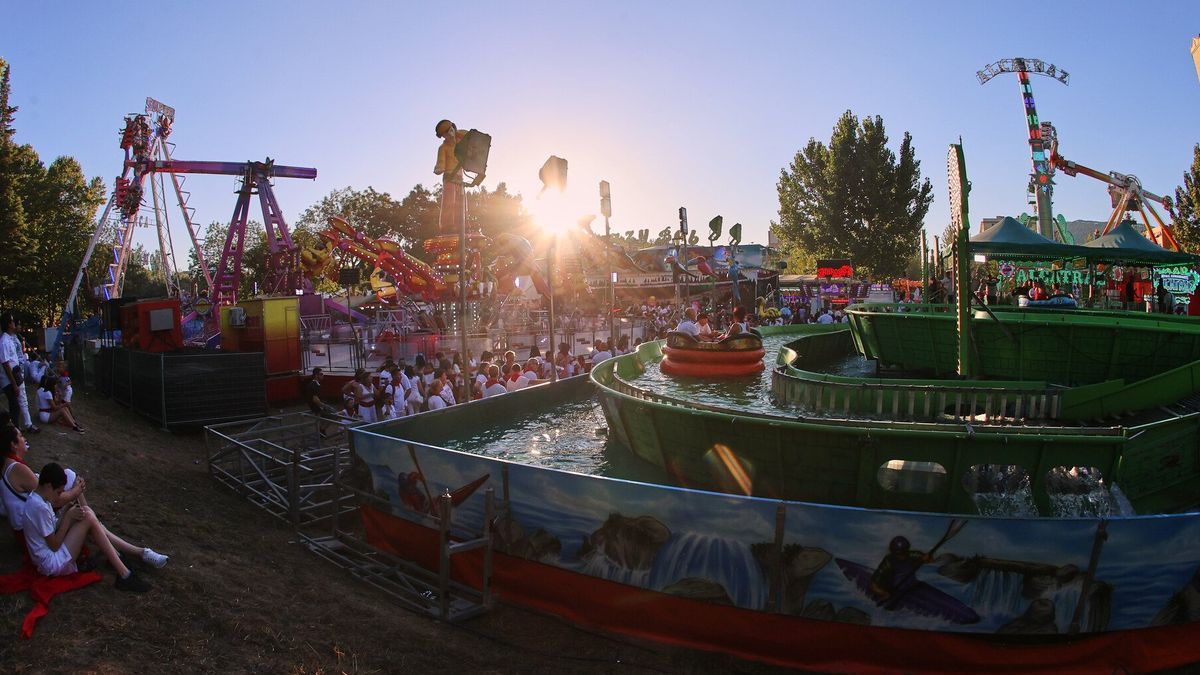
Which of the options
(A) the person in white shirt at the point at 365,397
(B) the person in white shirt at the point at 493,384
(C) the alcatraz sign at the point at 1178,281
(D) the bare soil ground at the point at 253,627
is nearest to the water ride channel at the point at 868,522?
(D) the bare soil ground at the point at 253,627

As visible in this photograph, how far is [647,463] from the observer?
1039 centimetres

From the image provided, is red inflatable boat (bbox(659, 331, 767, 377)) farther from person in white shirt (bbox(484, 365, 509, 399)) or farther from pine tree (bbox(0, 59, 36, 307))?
pine tree (bbox(0, 59, 36, 307))

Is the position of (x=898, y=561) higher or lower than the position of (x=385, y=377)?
lower

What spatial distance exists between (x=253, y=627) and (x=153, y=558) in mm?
1625

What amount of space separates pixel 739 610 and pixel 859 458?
2.14m

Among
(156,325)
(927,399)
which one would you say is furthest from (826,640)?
(156,325)

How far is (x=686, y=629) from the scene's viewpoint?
23.9ft

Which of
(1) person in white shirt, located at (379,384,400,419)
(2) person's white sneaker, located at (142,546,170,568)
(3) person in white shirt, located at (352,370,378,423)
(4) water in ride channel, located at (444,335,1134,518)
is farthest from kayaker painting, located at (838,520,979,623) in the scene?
(3) person in white shirt, located at (352,370,378,423)

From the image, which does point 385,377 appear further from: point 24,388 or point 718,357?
point 718,357

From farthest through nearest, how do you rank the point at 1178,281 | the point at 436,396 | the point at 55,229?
the point at 55,229, the point at 1178,281, the point at 436,396

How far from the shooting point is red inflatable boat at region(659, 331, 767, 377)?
46.3ft

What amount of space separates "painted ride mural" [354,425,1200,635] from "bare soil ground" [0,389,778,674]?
974 millimetres

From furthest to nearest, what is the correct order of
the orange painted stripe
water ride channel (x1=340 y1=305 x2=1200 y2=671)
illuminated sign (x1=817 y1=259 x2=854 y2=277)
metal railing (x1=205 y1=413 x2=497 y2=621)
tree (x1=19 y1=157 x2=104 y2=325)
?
illuminated sign (x1=817 y1=259 x2=854 y2=277) → tree (x1=19 y1=157 x2=104 y2=325) → metal railing (x1=205 y1=413 x2=497 y2=621) → the orange painted stripe → water ride channel (x1=340 y1=305 x2=1200 y2=671)

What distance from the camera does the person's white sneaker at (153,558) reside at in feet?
23.9
